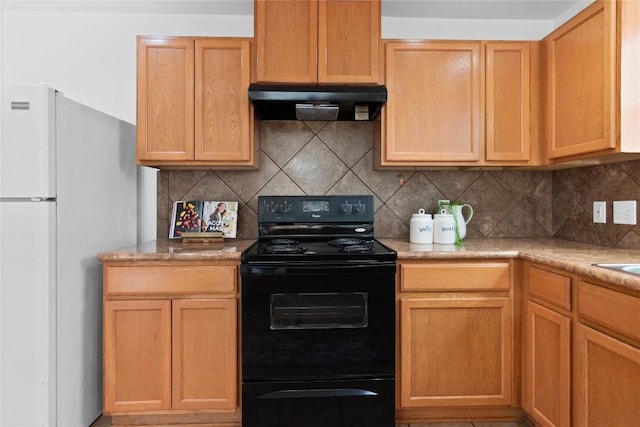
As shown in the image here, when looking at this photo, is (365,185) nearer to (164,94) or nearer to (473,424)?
(164,94)

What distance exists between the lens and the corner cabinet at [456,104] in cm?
223

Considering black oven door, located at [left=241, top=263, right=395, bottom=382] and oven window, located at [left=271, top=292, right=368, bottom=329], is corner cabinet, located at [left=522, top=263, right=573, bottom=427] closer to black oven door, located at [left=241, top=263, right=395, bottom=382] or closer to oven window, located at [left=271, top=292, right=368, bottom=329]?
black oven door, located at [left=241, top=263, right=395, bottom=382]

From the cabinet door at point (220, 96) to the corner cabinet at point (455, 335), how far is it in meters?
1.17

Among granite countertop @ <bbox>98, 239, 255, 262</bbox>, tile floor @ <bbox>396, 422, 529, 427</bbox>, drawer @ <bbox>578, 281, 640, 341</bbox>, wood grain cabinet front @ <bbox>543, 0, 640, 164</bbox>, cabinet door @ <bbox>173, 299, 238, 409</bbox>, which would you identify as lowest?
tile floor @ <bbox>396, 422, 529, 427</bbox>

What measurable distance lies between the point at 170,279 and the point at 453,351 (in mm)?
1424

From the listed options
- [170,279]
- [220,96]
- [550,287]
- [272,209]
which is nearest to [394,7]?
[220,96]

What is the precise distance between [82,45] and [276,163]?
1.48 m

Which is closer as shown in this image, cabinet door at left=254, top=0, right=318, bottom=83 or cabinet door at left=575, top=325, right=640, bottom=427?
cabinet door at left=575, top=325, right=640, bottom=427

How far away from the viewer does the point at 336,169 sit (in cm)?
256

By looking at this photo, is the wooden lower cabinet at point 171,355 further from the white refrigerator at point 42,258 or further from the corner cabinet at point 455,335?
the corner cabinet at point 455,335

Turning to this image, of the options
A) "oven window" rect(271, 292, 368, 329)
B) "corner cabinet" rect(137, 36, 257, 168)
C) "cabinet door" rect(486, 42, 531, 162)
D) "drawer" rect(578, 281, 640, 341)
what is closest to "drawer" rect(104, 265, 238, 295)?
"oven window" rect(271, 292, 368, 329)

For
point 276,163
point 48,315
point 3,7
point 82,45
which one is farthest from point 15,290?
point 3,7

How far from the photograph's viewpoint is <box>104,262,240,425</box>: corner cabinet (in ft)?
6.21

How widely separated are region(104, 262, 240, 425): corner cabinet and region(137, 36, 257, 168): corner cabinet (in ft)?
2.20
